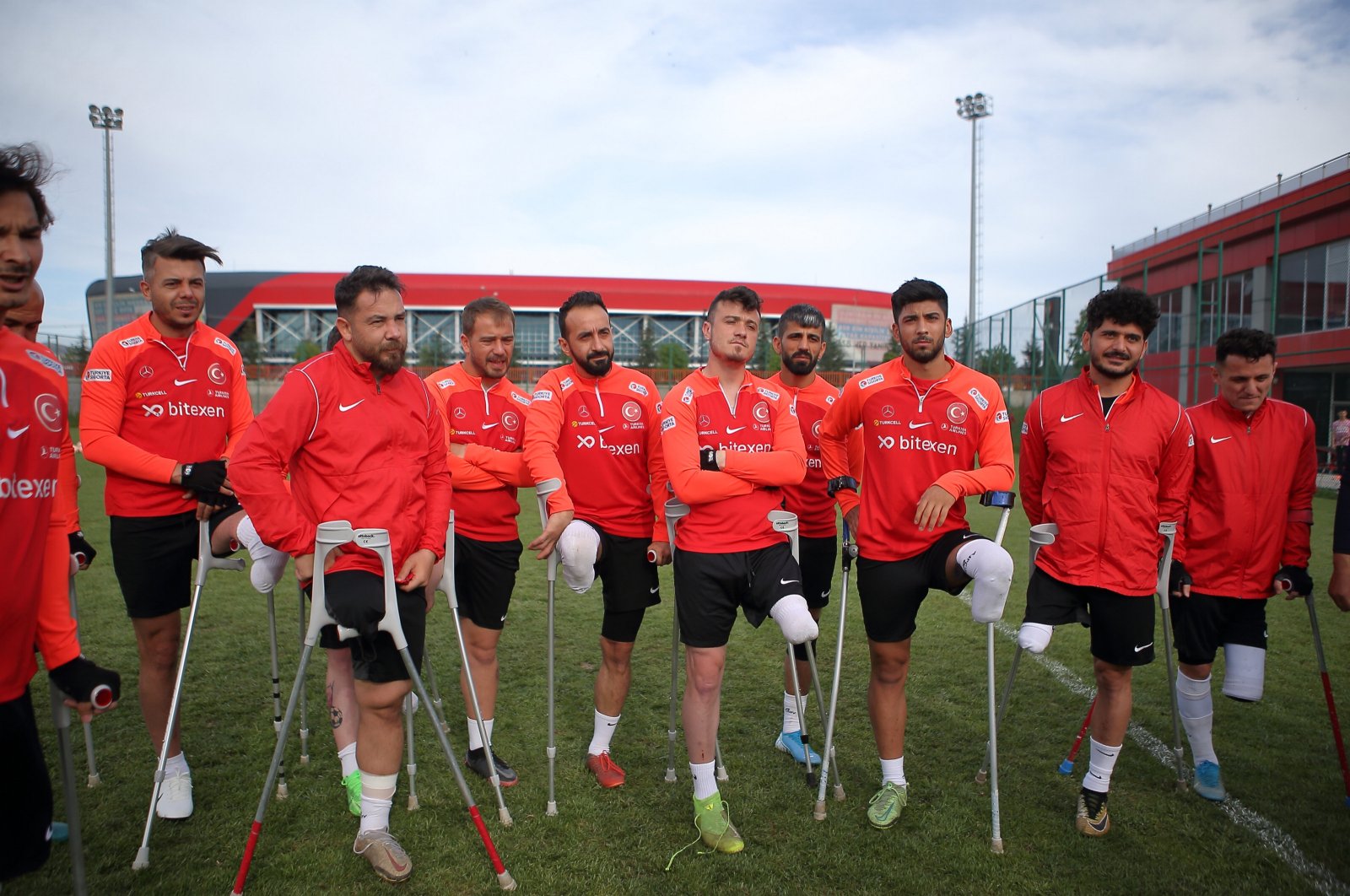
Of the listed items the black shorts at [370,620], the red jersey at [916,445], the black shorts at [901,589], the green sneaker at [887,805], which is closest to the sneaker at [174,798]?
the black shorts at [370,620]

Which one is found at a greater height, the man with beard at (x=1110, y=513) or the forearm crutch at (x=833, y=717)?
the man with beard at (x=1110, y=513)

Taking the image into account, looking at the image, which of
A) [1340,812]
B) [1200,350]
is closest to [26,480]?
[1340,812]

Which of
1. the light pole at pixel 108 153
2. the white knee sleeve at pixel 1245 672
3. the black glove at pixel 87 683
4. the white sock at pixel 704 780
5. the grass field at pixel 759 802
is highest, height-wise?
the light pole at pixel 108 153

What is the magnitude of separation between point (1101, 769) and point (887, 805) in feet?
3.38

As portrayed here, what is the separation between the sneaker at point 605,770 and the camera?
425 centimetres

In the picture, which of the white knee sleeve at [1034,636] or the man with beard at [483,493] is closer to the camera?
the white knee sleeve at [1034,636]

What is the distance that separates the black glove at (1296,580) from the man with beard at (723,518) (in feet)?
8.23

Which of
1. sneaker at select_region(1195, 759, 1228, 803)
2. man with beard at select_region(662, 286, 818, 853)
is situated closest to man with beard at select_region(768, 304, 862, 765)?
man with beard at select_region(662, 286, 818, 853)

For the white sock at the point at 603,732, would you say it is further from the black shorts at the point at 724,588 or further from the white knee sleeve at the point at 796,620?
the white knee sleeve at the point at 796,620

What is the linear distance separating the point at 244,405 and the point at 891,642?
3628 mm

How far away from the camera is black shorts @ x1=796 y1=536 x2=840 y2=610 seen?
15.7ft

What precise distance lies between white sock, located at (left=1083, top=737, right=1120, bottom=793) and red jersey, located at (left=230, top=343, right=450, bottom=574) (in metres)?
3.26

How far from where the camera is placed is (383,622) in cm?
321

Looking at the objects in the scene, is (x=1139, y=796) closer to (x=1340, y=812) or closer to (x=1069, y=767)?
(x=1069, y=767)
